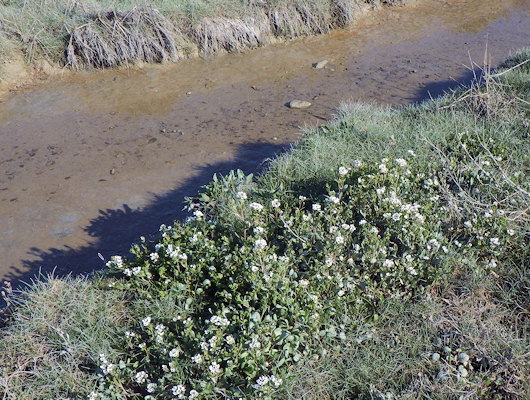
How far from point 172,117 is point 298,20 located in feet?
9.39

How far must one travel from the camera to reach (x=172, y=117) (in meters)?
6.06

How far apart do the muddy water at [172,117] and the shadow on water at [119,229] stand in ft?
0.04

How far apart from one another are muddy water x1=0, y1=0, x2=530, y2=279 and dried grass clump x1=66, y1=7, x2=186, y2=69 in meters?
0.20

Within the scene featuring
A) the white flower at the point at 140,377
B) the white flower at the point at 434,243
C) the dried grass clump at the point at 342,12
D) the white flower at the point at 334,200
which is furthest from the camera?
the dried grass clump at the point at 342,12

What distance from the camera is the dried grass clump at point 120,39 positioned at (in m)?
6.95

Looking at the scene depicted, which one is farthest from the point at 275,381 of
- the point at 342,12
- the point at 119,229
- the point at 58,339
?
the point at 342,12

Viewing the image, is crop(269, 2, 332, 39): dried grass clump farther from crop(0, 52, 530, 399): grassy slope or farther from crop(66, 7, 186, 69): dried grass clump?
crop(0, 52, 530, 399): grassy slope

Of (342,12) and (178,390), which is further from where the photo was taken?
(342,12)

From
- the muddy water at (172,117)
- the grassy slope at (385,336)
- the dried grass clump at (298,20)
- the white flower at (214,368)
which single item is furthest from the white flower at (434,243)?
the dried grass clump at (298,20)

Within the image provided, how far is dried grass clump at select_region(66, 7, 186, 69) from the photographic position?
22.8 feet

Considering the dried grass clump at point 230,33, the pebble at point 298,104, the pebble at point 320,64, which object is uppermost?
the dried grass clump at point 230,33

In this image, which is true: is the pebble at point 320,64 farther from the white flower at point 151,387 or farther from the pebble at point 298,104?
the white flower at point 151,387

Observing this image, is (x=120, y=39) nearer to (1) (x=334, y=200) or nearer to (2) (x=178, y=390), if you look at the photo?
(1) (x=334, y=200)

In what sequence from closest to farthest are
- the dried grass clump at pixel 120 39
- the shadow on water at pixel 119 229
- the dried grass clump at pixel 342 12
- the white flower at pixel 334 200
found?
the white flower at pixel 334 200
the shadow on water at pixel 119 229
the dried grass clump at pixel 120 39
the dried grass clump at pixel 342 12
